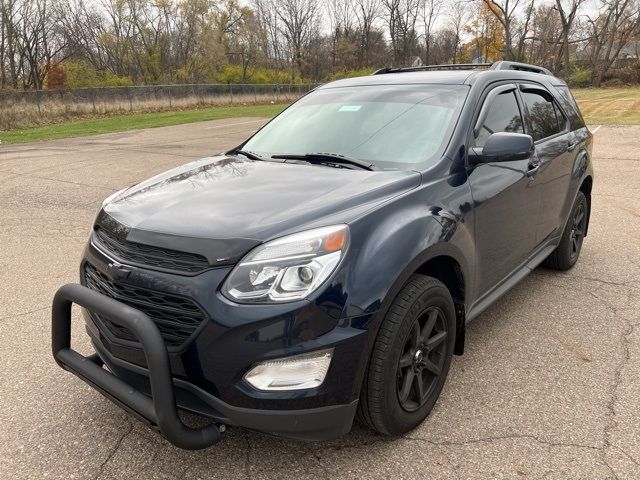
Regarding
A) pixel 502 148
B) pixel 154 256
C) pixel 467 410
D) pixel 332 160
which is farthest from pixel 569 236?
pixel 154 256

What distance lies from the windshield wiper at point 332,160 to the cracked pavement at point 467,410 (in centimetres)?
138

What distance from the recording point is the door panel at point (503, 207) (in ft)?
10.1

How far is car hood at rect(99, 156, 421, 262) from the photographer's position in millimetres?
2260

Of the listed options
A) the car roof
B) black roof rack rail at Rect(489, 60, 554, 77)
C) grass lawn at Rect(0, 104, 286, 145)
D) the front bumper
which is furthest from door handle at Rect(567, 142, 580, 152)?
grass lawn at Rect(0, 104, 286, 145)

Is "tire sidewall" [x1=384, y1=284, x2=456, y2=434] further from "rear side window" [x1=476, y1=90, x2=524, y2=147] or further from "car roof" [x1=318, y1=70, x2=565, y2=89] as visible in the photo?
"car roof" [x1=318, y1=70, x2=565, y2=89]

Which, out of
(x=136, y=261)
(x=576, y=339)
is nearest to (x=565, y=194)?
(x=576, y=339)

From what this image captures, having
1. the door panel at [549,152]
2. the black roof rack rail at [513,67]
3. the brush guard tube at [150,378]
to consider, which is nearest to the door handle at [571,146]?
the door panel at [549,152]

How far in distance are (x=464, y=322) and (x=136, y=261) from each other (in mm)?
1804

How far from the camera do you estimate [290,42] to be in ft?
217

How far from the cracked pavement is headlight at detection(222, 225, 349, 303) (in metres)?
0.77

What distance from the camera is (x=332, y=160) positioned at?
121 inches

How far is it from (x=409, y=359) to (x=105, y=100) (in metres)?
29.4

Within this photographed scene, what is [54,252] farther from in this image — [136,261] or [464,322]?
[464,322]

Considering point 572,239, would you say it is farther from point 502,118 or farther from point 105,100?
point 105,100
